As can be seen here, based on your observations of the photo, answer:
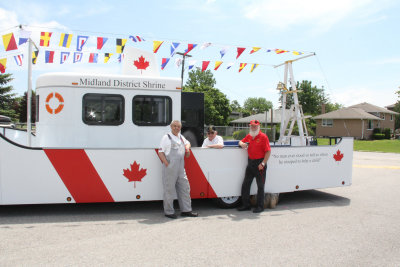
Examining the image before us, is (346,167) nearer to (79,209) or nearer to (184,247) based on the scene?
(184,247)

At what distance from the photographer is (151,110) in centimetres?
664

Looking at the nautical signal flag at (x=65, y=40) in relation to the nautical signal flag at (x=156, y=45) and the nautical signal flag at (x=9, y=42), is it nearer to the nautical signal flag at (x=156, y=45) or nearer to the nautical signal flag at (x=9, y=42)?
the nautical signal flag at (x=9, y=42)

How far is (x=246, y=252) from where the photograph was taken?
13.3 ft

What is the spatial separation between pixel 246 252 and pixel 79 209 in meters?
3.49

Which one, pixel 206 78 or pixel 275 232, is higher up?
pixel 206 78

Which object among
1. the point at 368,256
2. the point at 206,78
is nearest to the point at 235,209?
the point at 368,256

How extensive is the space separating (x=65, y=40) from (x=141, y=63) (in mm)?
2391

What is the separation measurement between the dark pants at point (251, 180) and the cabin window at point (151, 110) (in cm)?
195

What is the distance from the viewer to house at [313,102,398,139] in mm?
46250

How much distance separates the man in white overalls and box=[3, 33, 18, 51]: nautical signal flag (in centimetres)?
445

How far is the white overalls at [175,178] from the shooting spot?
5555 millimetres

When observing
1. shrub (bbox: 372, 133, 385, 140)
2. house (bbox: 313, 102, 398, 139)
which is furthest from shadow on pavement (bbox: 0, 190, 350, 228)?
shrub (bbox: 372, 133, 385, 140)

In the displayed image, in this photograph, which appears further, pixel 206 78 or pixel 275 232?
pixel 206 78

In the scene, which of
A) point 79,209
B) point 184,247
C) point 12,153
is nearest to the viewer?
point 184,247
